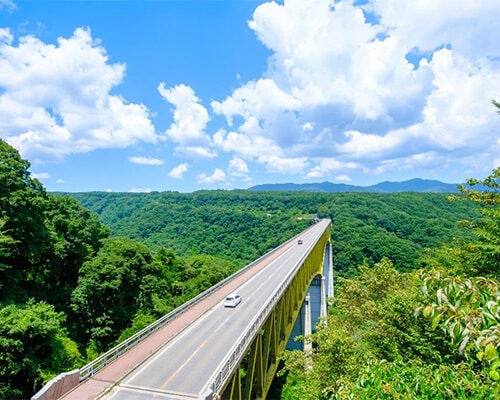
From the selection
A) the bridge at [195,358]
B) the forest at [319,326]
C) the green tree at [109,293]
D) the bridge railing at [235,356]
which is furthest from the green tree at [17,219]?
the bridge railing at [235,356]

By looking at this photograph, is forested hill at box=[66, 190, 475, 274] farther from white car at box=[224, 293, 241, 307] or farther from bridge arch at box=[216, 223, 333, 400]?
white car at box=[224, 293, 241, 307]

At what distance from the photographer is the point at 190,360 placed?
15570mm

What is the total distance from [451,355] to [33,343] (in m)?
21.7

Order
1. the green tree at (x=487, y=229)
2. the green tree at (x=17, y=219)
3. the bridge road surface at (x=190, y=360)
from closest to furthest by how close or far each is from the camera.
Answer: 1. the bridge road surface at (x=190, y=360)
2. the green tree at (x=487, y=229)
3. the green tree at (x=17, y=219)

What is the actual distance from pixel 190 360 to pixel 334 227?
101111mm

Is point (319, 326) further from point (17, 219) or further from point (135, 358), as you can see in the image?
point (17, 219)

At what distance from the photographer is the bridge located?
12.7 metres

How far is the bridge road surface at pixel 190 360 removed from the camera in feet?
42.2

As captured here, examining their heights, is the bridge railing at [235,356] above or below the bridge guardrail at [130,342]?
above

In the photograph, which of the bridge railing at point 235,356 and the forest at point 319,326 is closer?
the forest at point 319,326

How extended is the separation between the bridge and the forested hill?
204 ft

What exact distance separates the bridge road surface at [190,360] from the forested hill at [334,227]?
64.8 m

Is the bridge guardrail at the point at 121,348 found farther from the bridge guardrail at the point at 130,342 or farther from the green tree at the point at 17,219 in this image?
the green tree at the point at 17,219

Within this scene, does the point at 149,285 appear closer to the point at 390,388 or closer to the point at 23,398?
the point at 23,398
